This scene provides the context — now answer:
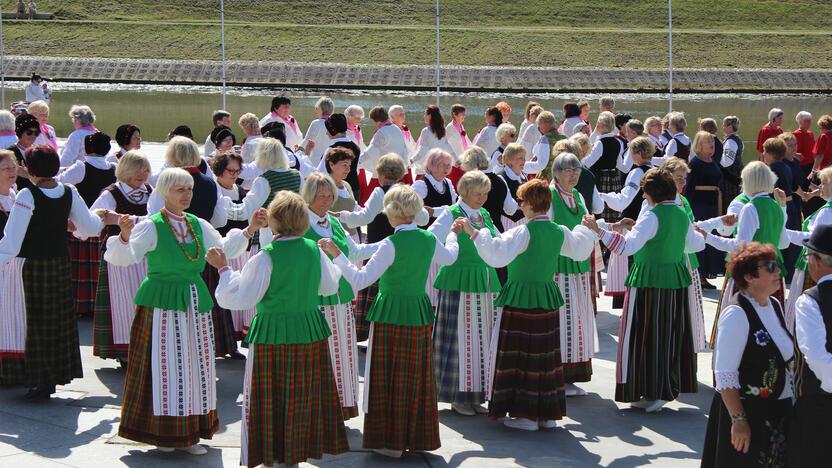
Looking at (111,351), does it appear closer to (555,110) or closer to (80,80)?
(555,110)

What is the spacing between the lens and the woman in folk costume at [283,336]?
5.38 m

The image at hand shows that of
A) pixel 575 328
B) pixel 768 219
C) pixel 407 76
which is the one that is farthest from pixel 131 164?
pixel 407 76

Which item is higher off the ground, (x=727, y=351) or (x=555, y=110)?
(x=555, y=110)

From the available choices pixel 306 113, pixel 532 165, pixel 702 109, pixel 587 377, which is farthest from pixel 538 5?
pixel 587 377

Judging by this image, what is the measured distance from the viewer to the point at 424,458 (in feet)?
20.2

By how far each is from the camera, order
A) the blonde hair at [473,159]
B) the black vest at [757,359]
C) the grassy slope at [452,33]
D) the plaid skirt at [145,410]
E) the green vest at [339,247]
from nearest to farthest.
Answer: the black vest at [757,359], the plaid skirt at [145,410], the green vest at [339,247], the blonde hair at [473,159], the grassy slope at [452,33]

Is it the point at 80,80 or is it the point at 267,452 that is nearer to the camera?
the point at 267,452

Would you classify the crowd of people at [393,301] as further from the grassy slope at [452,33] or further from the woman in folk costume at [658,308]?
the grassy slope at [452,33]

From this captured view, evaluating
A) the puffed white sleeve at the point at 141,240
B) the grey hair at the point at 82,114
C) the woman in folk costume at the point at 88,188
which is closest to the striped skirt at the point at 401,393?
the puffed white sleeve at the point at 141,240

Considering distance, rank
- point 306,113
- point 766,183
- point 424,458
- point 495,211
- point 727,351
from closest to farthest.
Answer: point 727,351
point 424,458
point 766,183
point 495,211
point 306,113

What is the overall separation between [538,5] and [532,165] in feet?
146

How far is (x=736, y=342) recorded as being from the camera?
4578 millimetres

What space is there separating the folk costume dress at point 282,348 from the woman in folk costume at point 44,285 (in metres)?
1.72

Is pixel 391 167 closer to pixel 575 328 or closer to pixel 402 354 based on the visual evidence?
pixel 575 328
